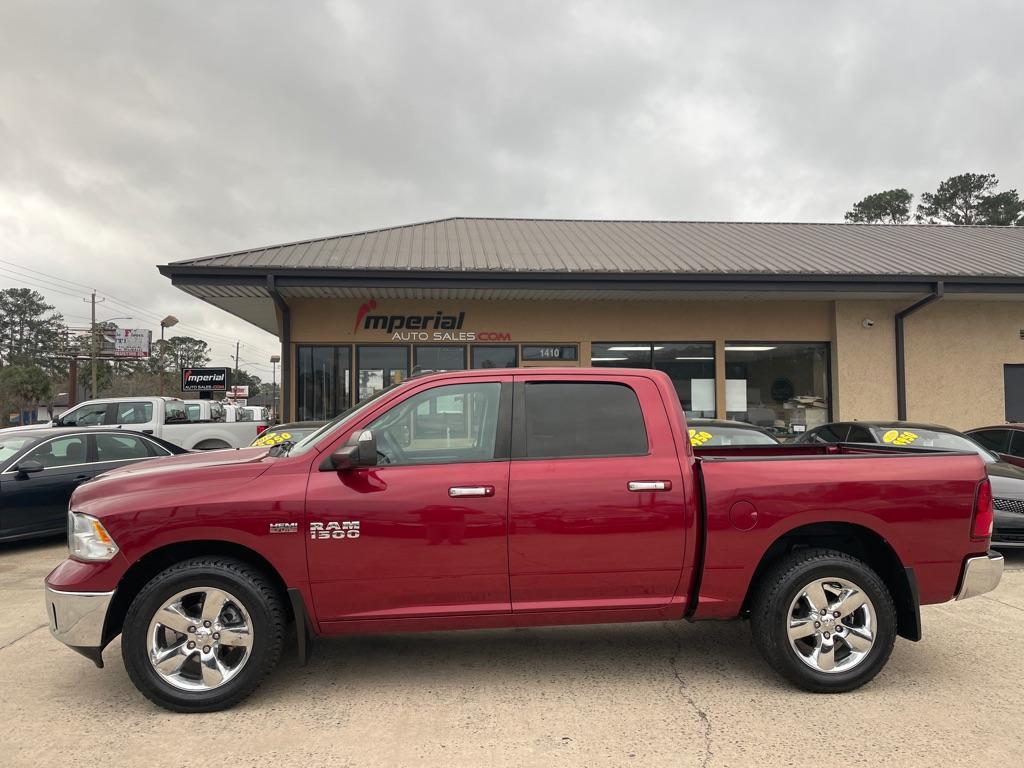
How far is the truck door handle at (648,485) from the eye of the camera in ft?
11.8

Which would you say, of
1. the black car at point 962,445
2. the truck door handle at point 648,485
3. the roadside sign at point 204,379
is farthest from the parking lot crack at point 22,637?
the roadside sign at point 204,379

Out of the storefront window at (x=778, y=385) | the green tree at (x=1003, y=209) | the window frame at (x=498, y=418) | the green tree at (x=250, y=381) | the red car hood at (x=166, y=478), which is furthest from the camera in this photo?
the green tree at (x=250, y=381)

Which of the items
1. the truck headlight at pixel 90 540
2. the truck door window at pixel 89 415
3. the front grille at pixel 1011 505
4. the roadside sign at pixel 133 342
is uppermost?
the roadside sign at pixel 133 342

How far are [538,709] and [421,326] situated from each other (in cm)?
1078

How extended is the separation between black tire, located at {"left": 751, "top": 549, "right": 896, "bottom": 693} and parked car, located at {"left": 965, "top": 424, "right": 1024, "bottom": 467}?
20.6 ft

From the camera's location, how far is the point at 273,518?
11.4 ft

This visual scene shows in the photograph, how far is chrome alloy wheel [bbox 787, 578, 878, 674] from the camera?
367 cm

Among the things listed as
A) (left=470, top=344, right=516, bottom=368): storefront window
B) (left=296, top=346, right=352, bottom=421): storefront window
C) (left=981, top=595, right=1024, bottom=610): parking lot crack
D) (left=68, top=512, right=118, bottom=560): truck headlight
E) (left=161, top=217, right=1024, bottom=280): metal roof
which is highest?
(left=161, top=217, right=1024, bottom=280): metal roof

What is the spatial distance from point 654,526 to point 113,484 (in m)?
3.05

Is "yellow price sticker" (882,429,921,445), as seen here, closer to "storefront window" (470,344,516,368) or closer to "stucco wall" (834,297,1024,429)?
"stucco wall" (834,297,1024,429)

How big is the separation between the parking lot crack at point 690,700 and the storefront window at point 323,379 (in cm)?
1012

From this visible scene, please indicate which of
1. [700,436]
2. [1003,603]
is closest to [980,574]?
[1003,603]

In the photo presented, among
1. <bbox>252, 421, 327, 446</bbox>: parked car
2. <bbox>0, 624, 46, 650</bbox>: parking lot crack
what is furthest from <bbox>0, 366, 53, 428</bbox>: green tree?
<bbox>0, 624, 46, 650</bbox>: parking lot crack

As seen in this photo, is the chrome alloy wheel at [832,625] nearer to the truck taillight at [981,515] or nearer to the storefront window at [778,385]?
the truck taillight at [981,515]
